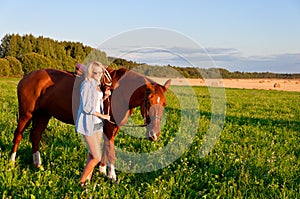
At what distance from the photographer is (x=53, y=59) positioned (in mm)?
71562

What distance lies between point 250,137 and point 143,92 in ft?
17.6

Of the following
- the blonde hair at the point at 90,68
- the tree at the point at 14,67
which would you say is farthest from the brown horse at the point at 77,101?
the tree at the point at 14,67

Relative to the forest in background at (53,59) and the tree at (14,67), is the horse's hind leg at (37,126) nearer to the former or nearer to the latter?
the forest in background at (53,59)

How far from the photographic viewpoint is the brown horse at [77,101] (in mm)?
5406

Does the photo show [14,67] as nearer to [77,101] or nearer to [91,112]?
[77,101]

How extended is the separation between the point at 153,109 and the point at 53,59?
69.8 m

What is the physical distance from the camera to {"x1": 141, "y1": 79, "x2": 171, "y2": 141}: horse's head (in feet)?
17.3

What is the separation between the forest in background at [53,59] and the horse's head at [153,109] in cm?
103

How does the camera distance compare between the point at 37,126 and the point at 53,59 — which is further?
the point at 53,59

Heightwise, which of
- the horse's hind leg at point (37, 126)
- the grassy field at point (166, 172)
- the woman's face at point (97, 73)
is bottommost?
the grassy field at point (166, 172)

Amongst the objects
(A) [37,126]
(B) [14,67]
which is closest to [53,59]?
(B) [14,67]

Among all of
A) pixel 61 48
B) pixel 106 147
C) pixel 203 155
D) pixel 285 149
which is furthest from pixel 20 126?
pixel 61 48

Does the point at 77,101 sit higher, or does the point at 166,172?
the point at 77,101

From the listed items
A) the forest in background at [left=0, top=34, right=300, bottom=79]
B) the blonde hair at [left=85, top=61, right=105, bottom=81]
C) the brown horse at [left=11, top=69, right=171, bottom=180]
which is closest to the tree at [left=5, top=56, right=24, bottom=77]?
the forest in background at [left=0, top=34, right=300, bottom=79]
